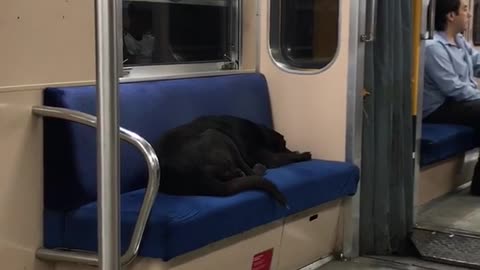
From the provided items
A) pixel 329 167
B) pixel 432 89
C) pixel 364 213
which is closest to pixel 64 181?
pixel 329 167

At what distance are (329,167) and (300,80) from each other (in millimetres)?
570

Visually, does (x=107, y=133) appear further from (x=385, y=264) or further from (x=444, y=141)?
(x=444, y=141)

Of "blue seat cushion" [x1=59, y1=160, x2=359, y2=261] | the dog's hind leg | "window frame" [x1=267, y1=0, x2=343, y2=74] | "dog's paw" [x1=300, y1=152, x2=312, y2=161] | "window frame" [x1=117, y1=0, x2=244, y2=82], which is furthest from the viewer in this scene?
"window frame" [x1=267, y1=0, x2=343, y2=74]

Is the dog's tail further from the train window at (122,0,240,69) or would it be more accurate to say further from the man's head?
the man's head

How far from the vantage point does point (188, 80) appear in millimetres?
3535

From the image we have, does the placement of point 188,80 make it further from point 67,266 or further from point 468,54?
point 468,54

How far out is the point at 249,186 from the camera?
3.02m

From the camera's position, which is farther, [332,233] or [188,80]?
[332,233]

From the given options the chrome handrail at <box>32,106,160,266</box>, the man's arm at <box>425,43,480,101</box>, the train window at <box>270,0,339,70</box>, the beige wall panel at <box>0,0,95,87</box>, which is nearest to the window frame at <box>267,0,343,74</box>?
the train window at <box>270,0,339,70</box>

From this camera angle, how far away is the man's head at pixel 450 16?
17.4ft

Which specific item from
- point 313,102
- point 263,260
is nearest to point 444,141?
point 313,102

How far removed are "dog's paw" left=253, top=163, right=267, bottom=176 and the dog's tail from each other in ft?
0.67

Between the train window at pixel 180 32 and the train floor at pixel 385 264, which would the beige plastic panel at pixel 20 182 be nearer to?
the train window at pixel 180 32

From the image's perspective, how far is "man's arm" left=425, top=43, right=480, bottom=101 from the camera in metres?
5.04
